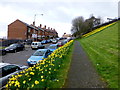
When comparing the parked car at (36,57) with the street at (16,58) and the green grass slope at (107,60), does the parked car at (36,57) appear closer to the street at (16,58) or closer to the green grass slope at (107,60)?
the street at (16,58)

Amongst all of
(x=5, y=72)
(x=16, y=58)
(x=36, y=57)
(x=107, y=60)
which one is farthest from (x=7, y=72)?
(x=16, y=58)

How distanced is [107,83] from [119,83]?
16.8 inches

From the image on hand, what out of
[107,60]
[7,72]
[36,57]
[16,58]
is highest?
[107,60]

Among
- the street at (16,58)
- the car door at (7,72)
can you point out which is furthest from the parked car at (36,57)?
the car door at (7,72)

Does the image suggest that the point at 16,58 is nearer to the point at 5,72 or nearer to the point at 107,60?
the point at 5,72

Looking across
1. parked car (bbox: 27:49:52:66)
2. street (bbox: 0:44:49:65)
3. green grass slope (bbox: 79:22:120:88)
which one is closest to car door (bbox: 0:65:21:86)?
parked car (bbox: 27:49:52:66)

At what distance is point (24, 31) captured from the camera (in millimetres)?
49781

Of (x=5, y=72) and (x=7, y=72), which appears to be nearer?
(x=5, y=72)

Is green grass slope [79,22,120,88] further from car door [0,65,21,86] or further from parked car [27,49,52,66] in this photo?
car door [0,65,21,86]

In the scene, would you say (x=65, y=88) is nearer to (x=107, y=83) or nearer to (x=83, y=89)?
(x=83, y=89)

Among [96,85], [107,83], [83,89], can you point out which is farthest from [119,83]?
[83,89]

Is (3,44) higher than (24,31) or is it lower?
lower

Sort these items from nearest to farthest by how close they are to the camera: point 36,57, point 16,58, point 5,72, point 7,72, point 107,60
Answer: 1. point 5,72
2. point 7,72
3. point 107,60
4. point 36,57
5. point 16,58

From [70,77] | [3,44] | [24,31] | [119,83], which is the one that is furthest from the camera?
[24,31]
